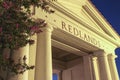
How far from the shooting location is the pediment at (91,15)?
38.2 feet

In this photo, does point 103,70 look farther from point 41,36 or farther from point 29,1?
point 29,1

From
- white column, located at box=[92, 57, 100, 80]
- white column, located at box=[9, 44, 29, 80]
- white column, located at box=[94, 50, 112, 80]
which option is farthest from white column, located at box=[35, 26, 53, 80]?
white column, located at box=[92, 57, 100, 80]

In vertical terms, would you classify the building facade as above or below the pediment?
below

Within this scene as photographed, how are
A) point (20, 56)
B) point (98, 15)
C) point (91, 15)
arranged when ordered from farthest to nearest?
point (98, 15), point (91, 15), point (20, 56)

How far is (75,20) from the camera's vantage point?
1070 centimetres

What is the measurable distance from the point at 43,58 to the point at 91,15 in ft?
21.3

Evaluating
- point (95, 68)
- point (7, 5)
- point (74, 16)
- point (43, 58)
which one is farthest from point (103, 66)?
point (7, 5)

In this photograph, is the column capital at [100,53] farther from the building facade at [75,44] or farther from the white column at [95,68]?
the white column at [95,68]

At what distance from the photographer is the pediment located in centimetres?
1165

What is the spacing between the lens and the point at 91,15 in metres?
12.8

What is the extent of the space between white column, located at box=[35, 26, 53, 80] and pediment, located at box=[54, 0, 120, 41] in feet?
12.4

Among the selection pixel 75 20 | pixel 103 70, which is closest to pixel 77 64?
pixel 103 70

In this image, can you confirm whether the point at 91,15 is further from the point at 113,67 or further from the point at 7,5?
the point at 7,5

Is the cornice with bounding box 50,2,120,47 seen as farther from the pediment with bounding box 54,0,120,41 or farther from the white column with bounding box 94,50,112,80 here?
the white column with bounding box 94,50,112,80
